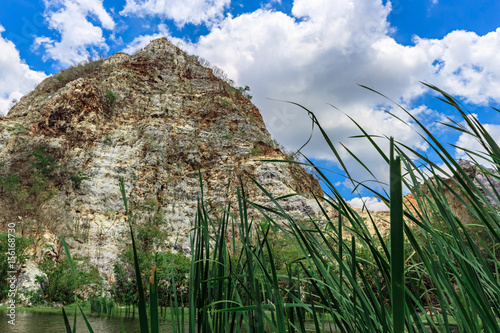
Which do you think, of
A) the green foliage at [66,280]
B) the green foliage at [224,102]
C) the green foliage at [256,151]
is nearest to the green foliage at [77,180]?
the green foliage at [66,280]

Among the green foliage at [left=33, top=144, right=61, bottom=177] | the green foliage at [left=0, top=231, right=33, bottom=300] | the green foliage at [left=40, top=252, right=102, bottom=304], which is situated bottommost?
the green foliage at [left=40, top=252, right=102, bottom=304]

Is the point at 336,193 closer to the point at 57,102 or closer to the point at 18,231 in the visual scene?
the point at 18,231

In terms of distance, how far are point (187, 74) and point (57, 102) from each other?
328 inches

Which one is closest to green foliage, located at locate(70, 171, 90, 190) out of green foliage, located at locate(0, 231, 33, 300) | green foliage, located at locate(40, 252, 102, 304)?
green foliage, located at locate(40, 252, 102, 304)

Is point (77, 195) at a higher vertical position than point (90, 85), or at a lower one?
lower

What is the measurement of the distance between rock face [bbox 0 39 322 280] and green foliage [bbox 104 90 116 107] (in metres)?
0.05

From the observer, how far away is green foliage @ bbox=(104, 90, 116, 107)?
1803 centimetres

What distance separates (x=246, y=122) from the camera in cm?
1923

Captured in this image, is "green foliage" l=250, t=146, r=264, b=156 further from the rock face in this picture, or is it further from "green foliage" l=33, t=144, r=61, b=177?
"green foliage" l=33, t=144, r=61, b=177

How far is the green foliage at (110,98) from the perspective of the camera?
1803 centimetres

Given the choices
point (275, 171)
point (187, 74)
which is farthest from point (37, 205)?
point (187, 74)

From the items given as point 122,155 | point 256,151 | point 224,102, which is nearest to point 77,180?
point 122,155

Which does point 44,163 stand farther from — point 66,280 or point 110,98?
point 66,280

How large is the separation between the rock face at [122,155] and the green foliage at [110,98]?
5 centimetres
